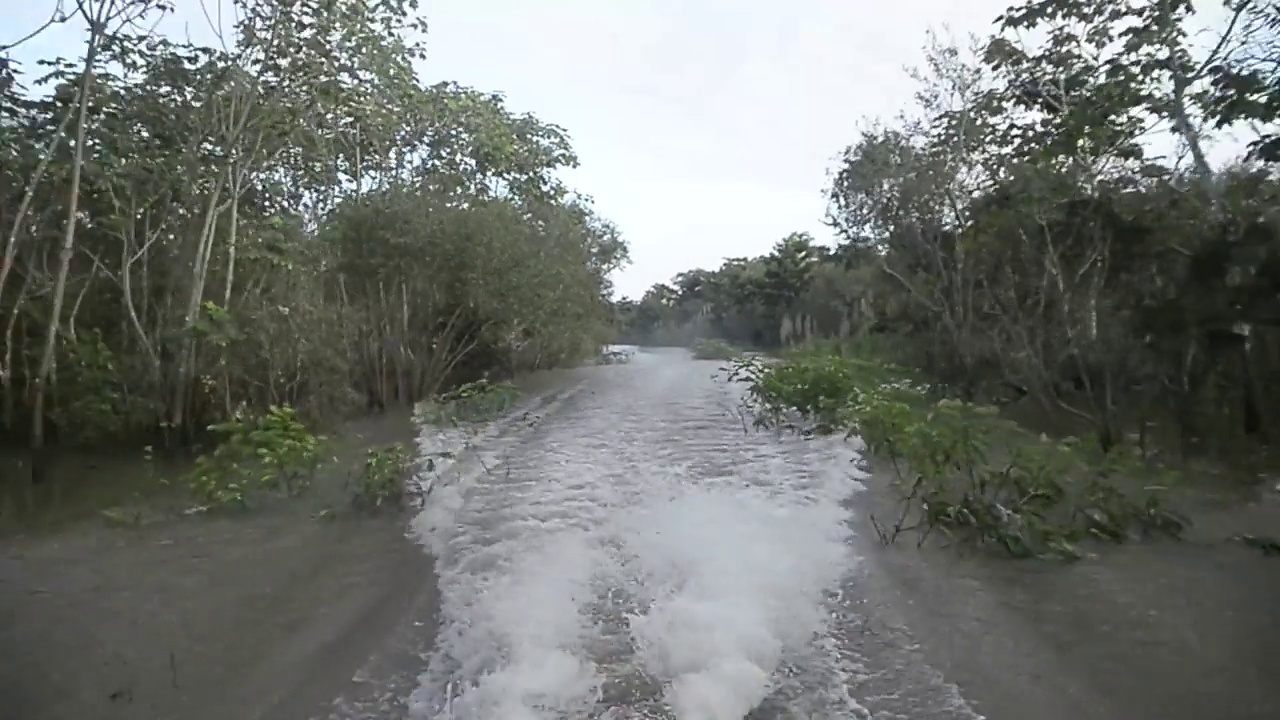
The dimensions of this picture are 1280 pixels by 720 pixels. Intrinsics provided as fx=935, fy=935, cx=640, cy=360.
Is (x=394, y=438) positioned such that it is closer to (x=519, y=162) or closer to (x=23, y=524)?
(x=23, y=524)

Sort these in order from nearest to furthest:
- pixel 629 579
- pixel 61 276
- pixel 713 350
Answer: pixel 629 579
pixel 61 276
pixel 713 350

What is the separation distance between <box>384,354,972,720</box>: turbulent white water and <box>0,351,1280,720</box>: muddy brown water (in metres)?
0.09

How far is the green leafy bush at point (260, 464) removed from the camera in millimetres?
7137

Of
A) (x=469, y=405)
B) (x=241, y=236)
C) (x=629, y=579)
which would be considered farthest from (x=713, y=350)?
(x=629, y=579)

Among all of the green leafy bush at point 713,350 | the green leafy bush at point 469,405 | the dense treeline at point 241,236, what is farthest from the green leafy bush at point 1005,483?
the green leafy bush at point 713,350

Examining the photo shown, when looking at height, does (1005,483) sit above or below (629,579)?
above

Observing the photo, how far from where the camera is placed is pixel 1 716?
364cm

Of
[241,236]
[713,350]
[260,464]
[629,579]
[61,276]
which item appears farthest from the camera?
[713,350]

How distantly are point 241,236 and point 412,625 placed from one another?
28.2 feet

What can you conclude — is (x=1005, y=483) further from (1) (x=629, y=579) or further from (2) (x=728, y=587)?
(1) (x=629, y=579)

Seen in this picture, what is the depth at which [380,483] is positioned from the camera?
7.21 m

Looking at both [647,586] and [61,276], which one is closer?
[647,586]

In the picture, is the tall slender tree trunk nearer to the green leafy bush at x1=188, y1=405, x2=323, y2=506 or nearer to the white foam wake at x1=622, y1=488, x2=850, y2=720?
the green leafy bush at x1=188, y1=405, x2=323, y2=506

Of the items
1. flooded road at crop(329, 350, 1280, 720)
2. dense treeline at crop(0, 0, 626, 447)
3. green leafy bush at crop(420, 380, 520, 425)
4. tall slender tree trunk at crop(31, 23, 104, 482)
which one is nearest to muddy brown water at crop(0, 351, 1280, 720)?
flooded road at crop(329, 350, 1280, 720)
